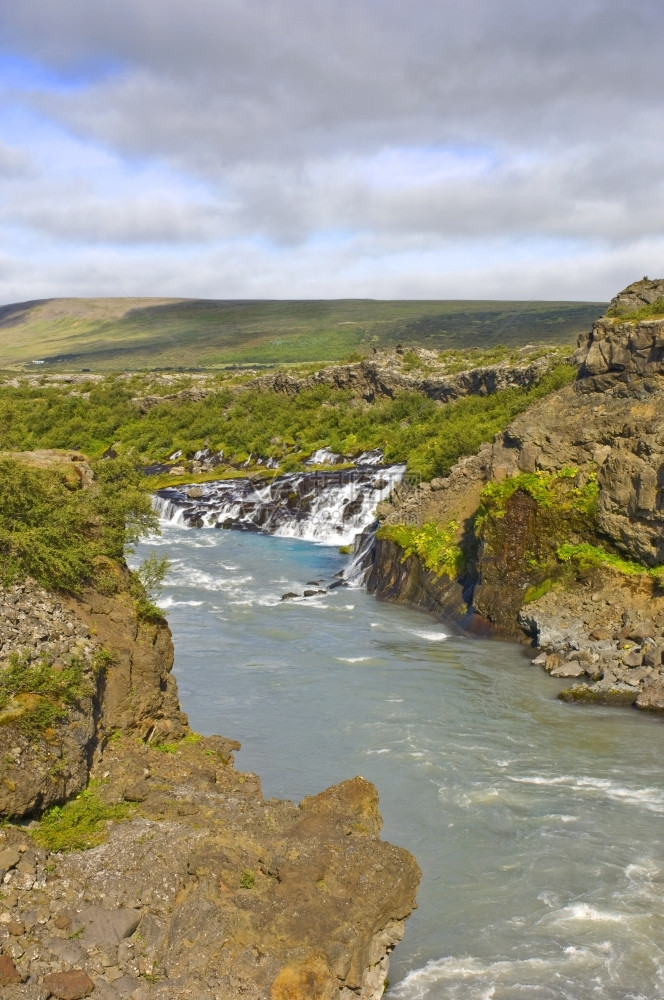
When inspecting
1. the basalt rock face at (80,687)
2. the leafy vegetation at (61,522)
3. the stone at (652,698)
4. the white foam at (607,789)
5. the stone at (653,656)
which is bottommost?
the white foam at (607,789)

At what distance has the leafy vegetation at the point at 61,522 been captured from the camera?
12.2 m

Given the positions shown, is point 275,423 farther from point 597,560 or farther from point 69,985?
point 69,985

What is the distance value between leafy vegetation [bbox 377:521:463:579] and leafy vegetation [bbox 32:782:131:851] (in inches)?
788

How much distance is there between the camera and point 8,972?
745 centimetres

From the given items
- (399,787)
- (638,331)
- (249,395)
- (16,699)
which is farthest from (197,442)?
(16,699)

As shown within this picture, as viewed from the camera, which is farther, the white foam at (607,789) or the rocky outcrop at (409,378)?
the rocky outcrop at (409,378)

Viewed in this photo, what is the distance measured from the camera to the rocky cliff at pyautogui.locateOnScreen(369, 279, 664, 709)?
22.6 metres

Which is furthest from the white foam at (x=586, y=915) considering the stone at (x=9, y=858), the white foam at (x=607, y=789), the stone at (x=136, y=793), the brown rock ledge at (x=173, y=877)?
the stone at (x=9, y=858)

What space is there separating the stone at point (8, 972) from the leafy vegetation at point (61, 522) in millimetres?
5141

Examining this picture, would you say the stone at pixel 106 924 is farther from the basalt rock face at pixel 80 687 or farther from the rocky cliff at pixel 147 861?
the basalt rock face at pixel 80 687

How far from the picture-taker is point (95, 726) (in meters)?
11.4

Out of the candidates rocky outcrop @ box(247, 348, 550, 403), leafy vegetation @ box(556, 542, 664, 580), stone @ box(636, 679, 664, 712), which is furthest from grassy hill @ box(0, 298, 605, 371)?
stone @ box(636, 679, 664, 712)

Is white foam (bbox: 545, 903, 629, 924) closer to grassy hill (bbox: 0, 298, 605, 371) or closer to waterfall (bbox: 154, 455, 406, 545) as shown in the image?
waterfall (bbox: 154, 455, 406, 545)

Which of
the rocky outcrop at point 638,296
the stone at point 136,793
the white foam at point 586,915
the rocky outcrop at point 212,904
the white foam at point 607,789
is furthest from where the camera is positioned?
the rocky outcrop at point 638,296
